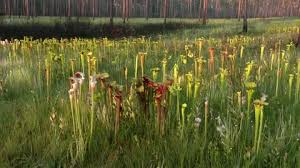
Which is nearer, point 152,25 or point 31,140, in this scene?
point 31,140

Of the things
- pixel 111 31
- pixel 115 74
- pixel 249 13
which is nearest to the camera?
pixel 115 74

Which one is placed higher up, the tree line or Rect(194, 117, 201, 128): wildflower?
the tree line

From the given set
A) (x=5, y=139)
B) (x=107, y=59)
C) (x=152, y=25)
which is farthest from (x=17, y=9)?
(x=5, y=139)

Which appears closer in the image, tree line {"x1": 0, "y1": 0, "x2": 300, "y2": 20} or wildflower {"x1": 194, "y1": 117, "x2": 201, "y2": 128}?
wildflower {"x1": 194, "y1": 117, "x2": 201, "y2": 128}

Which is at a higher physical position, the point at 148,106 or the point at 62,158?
the point at 148,106

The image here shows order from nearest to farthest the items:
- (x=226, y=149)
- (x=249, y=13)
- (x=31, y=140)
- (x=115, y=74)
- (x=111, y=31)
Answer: (x=226, y=149)
(x=31, y=140)
(x=115, y=74)
(x=111, y=31)
(x=249, y=13)

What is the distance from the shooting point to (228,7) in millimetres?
78375

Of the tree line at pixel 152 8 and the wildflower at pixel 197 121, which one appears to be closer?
the wildflower at pixel 197 121

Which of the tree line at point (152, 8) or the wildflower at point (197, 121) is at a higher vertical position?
the tree line at point (152, 8)

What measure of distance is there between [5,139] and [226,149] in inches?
63.4

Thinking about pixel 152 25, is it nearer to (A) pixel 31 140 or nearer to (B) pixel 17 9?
(B) pixel 17 9

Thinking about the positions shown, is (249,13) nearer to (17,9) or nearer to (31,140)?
(17,9)

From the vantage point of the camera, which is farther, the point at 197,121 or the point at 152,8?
the point at 152,8

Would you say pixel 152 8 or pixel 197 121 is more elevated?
pixel 152 8
